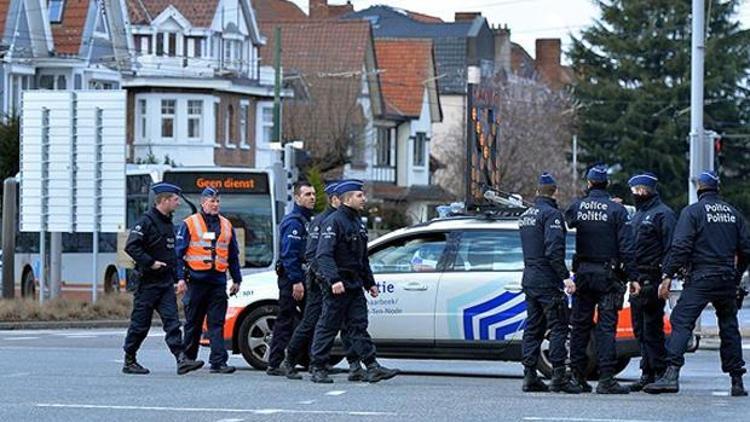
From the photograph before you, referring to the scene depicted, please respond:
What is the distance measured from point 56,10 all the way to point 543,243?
43.7 meters

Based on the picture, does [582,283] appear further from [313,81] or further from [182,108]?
[313,81]

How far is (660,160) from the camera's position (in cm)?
7331

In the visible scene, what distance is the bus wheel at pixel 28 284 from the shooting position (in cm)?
3756

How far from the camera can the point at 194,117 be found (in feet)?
201

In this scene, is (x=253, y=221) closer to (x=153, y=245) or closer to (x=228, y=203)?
(x=228, y=203)

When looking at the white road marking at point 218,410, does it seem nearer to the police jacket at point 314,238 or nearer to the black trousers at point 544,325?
the black trousers at point 544,325

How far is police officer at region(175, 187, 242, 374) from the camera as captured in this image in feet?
55.3

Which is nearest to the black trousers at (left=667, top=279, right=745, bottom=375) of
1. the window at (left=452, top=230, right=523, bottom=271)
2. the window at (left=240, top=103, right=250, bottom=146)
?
the window at (left=452, top=230, right=523, bottom=271)

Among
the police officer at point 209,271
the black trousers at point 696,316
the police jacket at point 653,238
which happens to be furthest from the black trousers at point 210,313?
the black trousers at point 696,316

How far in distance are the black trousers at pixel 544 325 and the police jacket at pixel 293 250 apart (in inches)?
93.8

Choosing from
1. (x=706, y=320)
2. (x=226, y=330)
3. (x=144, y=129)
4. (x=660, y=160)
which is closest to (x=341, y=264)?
(x=226, y=330)

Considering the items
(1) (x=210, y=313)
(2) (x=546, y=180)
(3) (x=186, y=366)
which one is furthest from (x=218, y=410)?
(2) (x=546, y=180)

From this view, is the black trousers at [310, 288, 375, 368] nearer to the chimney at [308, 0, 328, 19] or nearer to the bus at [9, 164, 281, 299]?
the bus at [9, 164, 281, 299]

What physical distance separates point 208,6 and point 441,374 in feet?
152
